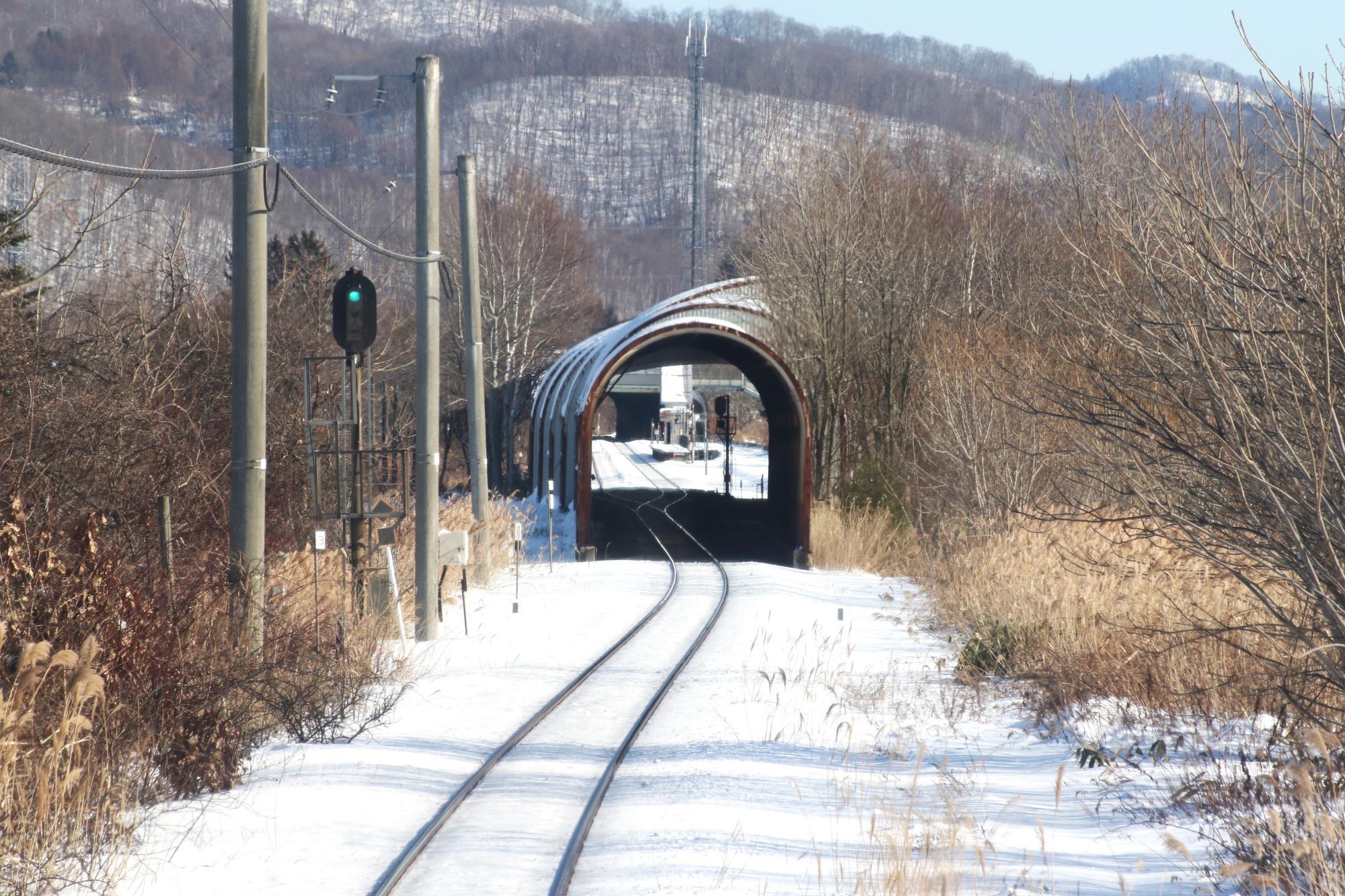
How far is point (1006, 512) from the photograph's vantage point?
1794 centimetres

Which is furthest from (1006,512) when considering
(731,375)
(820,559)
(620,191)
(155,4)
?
(620,191)

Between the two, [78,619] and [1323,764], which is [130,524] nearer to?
[78,619]

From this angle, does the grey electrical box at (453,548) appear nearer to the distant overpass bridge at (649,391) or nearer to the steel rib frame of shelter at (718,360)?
the steel rib frame of shelter at (718,360)

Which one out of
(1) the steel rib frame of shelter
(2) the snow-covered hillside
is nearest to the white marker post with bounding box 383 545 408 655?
(1) the steel rib frame of shelter

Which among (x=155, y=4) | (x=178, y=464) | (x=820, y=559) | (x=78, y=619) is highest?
(x=155, y=4)

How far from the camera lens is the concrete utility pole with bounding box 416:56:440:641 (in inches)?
528

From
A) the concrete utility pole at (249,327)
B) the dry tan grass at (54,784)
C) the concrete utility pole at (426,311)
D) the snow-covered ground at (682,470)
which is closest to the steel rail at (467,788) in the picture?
the dry tan grass at (54,784)

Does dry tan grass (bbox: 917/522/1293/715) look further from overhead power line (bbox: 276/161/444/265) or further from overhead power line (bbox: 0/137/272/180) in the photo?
overhead power line (bbox: 276/161/444/265)

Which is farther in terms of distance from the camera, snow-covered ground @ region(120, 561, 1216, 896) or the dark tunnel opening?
the dark tunnel opening

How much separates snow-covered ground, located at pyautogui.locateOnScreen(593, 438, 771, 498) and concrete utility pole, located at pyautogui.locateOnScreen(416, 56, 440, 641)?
20.8m

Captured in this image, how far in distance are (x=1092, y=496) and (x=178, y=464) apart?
1208 centimetres

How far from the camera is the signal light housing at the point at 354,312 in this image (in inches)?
471

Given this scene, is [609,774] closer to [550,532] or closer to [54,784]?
[54,784]

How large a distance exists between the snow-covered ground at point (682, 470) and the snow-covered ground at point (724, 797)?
76.8ft
